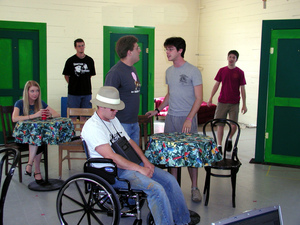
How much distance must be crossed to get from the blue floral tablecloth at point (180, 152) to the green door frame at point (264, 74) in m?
2.20

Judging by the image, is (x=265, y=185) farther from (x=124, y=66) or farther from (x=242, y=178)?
(x=124, y=66)

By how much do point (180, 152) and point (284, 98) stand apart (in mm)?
2549

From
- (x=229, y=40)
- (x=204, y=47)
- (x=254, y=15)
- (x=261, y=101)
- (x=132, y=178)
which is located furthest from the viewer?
(x=204, y=47)

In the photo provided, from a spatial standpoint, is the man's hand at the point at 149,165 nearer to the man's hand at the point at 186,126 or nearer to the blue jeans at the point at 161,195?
the blue jeans at the point at 161,195

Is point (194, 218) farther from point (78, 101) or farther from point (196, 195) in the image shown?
point (78, 101)

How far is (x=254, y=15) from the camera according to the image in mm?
7824

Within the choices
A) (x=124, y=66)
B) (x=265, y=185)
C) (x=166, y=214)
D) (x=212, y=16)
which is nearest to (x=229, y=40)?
(x=212, y=16)

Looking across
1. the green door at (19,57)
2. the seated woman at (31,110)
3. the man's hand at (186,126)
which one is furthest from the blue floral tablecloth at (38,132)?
the green door at (19,57)

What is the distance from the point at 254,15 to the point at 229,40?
0.95 metres

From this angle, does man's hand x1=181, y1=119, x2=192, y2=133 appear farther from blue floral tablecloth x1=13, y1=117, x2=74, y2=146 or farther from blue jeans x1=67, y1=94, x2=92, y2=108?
blue jeans x1=67, y1=94, x2=92, y2=108

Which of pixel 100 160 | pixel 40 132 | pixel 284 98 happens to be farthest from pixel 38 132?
pixel 284 98

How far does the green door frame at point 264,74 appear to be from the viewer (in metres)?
4.97

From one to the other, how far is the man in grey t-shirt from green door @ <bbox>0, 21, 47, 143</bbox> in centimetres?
349

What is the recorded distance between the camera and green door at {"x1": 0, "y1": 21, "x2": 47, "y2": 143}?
6220 mm
